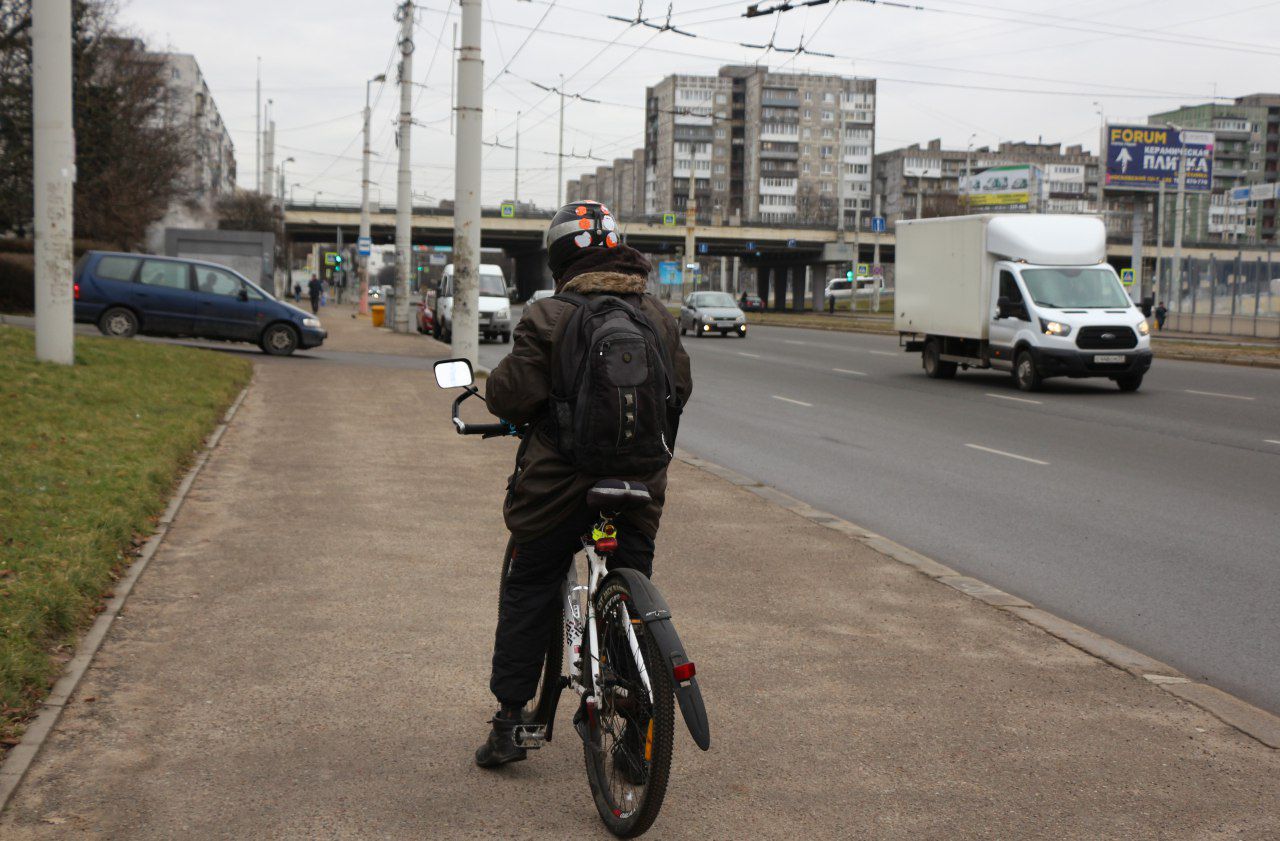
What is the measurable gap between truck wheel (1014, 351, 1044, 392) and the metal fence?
67.4ft

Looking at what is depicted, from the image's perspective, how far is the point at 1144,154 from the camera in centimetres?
6419

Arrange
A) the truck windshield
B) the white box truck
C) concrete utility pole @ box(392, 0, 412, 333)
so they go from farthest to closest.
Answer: concrete utility pole @ box(392, 0, 412, 333) → the truck windshield → the white box truck

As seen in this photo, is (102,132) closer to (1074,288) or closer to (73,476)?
(1074,288)

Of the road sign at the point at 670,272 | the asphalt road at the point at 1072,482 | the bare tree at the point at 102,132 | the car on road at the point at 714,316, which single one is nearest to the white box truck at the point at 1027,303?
the asphalt road at the point at 1072,482

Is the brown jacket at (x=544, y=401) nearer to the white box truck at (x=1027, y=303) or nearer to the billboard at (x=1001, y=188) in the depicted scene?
the white box truck at (x=1027, y=303)

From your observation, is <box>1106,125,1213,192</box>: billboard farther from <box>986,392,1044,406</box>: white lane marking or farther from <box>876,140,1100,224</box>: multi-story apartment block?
<box>876,140,1100,224</box>: multi-story apartment block

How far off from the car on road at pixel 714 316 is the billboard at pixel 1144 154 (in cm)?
2937

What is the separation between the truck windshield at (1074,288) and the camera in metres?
22.2

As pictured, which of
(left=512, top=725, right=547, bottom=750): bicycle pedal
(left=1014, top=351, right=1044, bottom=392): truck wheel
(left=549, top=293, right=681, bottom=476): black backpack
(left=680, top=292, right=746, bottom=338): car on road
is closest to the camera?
(left=549, top=293, right=681, bottom=476): black backpack

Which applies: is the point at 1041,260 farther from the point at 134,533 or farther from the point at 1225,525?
the point at 134,533

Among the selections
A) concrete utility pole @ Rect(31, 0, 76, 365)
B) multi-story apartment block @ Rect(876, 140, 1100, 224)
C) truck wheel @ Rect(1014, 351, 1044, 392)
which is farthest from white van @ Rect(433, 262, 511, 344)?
multi-story apartment block @ Rect(876, 140, 1100, 224)

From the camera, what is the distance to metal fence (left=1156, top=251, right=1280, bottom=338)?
4091 centimetres

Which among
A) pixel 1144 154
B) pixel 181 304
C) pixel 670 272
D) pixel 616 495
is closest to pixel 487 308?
pixel 181 304

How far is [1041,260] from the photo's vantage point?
2272cm
